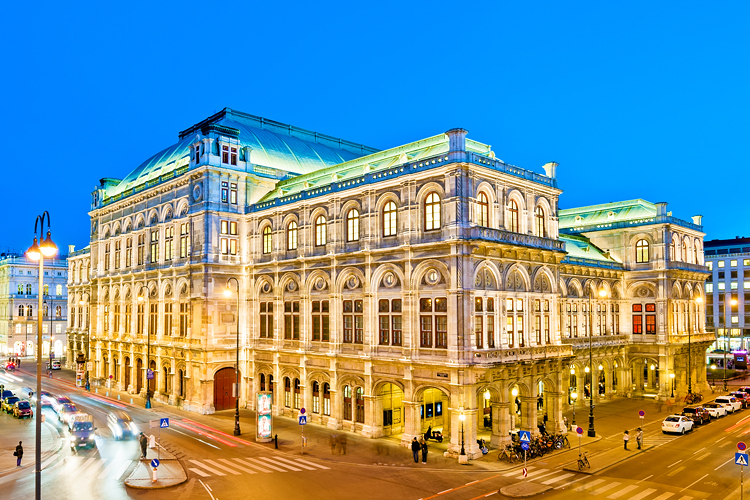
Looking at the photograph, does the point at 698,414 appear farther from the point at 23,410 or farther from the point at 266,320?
the point at 23,410

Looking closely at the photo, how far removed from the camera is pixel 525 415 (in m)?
42.1

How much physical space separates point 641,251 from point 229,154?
4576 cm

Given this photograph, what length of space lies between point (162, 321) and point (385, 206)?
99.8ft

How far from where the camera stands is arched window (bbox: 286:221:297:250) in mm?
53125

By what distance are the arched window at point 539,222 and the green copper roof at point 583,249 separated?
16507 mm

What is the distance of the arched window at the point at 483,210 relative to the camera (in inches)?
1584

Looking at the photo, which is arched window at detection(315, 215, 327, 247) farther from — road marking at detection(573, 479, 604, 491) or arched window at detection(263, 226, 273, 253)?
road marking at detection(573, 479, 604, 491)

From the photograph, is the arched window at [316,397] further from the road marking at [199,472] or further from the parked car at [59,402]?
the parked car at [59,402]

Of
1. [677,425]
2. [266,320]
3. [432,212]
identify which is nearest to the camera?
[432,212]

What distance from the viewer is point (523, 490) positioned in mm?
30219

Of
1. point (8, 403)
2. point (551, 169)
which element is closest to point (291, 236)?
point (551, 169)

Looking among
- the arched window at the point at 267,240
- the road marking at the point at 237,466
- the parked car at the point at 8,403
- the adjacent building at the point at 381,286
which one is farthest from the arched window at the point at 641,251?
the parked car at the point at 8,403

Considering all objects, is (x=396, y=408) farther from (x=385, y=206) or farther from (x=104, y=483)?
(x=104, y=483)

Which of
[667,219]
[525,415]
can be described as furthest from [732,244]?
[525,415]
